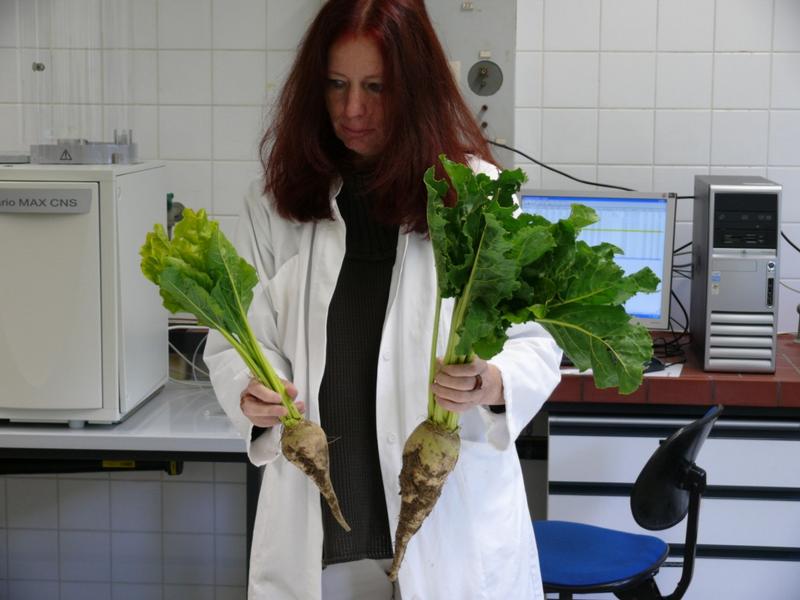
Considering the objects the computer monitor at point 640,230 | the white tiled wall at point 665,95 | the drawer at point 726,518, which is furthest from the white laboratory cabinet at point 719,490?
the white tiled wall at point 665,95

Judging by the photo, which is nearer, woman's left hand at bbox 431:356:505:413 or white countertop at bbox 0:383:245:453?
woman's left hand at bbox 431:356:505:413

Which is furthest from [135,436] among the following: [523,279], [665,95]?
[665,95]

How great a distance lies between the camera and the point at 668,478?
246cm

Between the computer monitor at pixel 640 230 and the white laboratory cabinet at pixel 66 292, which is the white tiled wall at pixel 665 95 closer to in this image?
the computer monitor at pixel 640 230

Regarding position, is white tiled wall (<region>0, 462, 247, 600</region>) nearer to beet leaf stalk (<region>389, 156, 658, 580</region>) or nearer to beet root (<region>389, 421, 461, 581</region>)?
beet root (<region>389, 421, 461, 581</region>)

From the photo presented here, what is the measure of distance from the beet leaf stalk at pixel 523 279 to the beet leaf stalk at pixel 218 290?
232mm

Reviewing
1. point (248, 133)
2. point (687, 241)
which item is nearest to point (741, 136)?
point (687, 241)

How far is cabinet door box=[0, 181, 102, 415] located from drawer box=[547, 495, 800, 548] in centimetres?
120

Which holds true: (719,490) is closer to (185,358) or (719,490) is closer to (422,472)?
(185,358)

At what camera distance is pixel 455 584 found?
5.38 ft

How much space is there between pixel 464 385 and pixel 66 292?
4.37 feet

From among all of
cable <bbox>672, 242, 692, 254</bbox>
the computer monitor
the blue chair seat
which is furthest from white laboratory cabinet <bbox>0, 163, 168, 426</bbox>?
cable <bbox>672, 242, 692, 254</bbox>

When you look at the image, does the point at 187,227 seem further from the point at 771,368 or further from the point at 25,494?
the point at 25,494

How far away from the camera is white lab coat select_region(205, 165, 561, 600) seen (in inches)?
64.1
